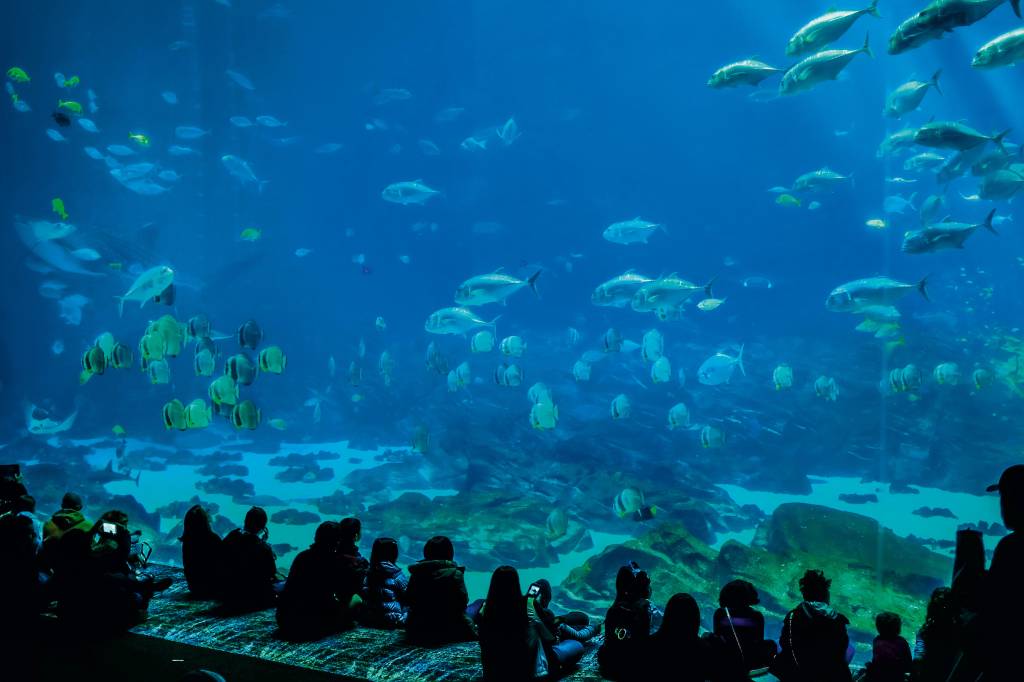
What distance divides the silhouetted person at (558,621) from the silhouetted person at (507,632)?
1.19 ft

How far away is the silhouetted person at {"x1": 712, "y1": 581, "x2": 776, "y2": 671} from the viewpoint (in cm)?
313

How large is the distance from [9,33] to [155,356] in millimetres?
20813

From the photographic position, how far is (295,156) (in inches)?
1740

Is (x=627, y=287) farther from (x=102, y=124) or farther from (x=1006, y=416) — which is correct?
(x=102, y=124)

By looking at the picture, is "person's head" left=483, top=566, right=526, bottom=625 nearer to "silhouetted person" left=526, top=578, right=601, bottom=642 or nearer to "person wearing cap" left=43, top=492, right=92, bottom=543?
"silhouetted person" left=526, top=578, right=601, bottom=642

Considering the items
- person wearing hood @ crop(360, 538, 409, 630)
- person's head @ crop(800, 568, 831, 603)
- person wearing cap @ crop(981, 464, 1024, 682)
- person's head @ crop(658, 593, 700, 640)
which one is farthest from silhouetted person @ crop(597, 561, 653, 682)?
person wearing hood @ crop(360, 538, 409, 630)

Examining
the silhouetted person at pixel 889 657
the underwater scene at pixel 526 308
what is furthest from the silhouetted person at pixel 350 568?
the underwater scene at pixel 526 308

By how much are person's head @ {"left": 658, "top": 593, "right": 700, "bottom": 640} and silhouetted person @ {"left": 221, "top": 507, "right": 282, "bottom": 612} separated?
2900 mm

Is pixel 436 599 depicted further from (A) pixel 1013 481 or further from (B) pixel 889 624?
(A) pixel 1013 481

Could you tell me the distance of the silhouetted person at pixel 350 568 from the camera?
13.2 feet

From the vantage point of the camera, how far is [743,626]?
3.17 m

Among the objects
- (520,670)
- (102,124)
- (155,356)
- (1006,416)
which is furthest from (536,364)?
(102,124)

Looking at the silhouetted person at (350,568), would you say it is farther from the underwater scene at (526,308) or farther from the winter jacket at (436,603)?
the underwater scene at (526,308)

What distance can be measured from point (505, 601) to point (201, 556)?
2847 mm
